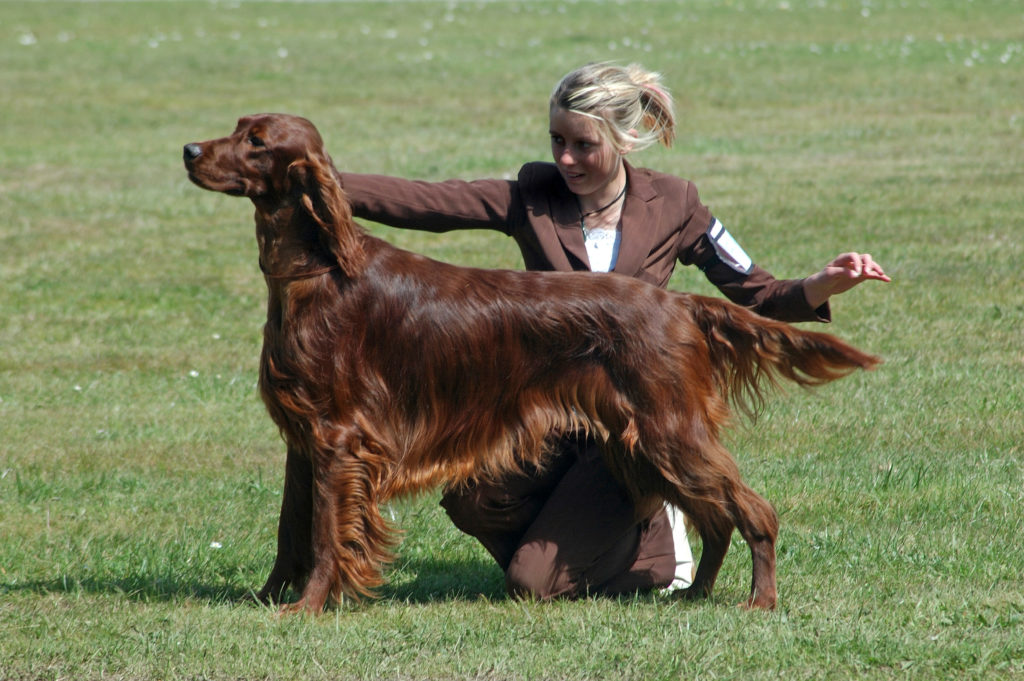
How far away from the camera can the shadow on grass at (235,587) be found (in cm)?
448

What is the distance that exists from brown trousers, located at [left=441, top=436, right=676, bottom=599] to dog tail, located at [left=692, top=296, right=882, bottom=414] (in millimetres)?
629

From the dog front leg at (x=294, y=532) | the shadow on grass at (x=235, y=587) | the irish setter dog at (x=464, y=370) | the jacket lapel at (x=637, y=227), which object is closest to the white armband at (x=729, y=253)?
the jacket lapel at (x=637, y=227)

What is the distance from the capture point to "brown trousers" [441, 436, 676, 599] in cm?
450

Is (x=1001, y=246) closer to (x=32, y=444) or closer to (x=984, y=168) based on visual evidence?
(x=984, y=168)

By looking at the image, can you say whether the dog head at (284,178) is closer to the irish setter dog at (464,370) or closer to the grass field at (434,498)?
the irish setter dog at (464,370)

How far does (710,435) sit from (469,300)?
2.96ft

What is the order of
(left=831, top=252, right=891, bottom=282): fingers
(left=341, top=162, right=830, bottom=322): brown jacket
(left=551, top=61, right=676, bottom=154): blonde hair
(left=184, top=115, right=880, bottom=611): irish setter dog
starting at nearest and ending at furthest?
(left=184, top=115, right=880, bottom=611): irish setter dog < (left=831, top=252, right=891, bottom=282): fingers < (left=551, top=61, right=676, bottom=154): blonde hair < (left=341, top=162, right=830, bottom=322): brown jacket

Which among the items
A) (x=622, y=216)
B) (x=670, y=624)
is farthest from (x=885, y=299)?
(x=670, y=624)

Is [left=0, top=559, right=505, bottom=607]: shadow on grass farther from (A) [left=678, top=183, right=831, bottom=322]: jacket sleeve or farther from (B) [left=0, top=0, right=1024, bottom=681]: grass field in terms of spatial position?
(A) [left=678, top=183, right=831, bottom=322]: jacket sleeve

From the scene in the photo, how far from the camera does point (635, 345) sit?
411 centimetres

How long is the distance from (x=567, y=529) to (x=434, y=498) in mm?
1320

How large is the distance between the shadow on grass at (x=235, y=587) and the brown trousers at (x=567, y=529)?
16 centimetres

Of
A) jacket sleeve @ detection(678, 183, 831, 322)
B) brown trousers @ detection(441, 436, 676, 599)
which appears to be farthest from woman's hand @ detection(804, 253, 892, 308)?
brown trousers @ detection(441, 436, 676, 599)

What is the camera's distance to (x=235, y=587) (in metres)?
4.66
